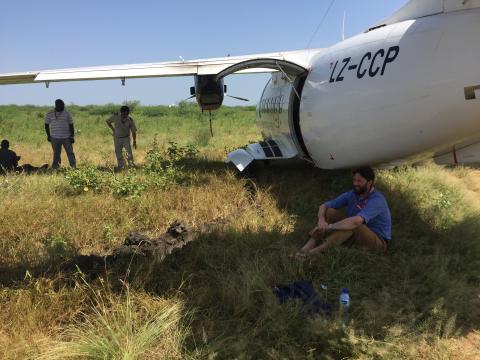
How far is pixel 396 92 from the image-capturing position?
17.7 feet

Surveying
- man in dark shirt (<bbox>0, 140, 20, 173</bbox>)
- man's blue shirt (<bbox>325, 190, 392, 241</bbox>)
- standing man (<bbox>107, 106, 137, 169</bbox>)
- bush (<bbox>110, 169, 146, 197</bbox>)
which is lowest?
man's blue shirt (<bbox>325, 190, 392, 241</bbox>)

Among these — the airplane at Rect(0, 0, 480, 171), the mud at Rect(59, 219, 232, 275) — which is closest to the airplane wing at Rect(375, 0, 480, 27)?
the airplane at Rect(0, 0, 480, 171)

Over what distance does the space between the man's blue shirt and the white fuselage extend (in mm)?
857

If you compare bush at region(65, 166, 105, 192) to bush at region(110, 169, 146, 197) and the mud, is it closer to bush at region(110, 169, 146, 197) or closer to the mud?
bush at region(110, 169, 146, 197)

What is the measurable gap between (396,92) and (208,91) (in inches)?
306

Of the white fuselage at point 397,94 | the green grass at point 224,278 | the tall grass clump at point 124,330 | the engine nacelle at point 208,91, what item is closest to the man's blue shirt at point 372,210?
the green grass at point 224,278

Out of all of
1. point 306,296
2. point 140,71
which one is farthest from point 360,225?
point 140,71

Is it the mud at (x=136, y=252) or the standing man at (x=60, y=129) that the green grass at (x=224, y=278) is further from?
the standing man at (x=60, y=129)

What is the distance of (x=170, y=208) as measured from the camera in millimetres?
7227

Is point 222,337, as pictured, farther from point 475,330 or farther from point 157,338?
point 475,330

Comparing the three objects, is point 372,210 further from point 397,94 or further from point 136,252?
point 136,252

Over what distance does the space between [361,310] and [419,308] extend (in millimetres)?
594

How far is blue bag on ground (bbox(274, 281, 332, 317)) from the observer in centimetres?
403

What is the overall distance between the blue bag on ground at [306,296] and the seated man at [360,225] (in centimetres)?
78
